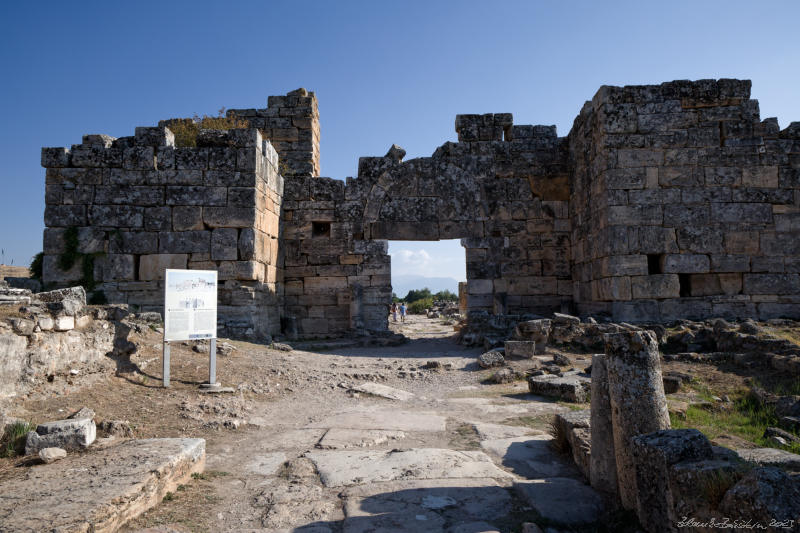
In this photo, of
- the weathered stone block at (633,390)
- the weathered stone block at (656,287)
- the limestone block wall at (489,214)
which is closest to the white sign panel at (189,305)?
the weathered stone block at (633,390)

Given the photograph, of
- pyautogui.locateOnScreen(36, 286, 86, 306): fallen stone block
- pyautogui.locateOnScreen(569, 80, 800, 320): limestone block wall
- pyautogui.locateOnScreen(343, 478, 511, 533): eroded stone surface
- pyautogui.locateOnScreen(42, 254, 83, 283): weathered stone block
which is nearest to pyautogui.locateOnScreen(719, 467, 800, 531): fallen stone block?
pyautogui.locateOnScreen(343, 478, 511, 533): eroded stone surface

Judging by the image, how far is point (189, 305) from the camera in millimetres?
6070

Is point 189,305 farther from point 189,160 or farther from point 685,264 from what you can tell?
point 685,264

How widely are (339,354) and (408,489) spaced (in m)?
6.30

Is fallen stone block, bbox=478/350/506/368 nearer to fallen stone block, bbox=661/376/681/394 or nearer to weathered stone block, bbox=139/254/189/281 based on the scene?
fallen stone block, bbox=661/376/681/394

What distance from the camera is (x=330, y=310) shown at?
37.5 ft

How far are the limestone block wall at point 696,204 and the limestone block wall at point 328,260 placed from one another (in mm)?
4749

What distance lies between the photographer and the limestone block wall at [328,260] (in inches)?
447

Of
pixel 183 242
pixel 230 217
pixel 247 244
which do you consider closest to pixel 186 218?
pixel 183 242

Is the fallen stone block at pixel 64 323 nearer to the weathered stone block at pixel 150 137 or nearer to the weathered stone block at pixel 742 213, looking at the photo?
the weathered stone block at pixel 150 137

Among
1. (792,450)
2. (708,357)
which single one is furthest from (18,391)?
(708,357)

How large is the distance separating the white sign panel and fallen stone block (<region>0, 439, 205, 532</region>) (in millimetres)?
2294

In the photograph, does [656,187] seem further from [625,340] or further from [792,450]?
[625,340]

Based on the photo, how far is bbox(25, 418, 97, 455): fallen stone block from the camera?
3.66 m
